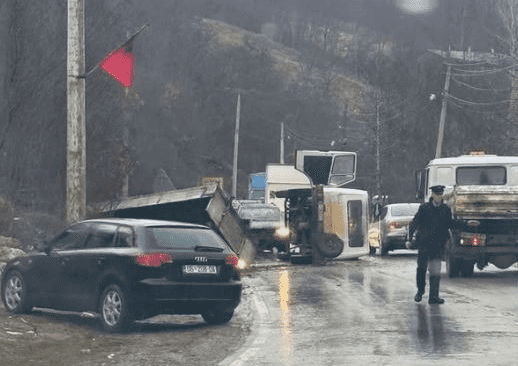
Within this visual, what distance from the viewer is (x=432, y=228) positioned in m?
15.9

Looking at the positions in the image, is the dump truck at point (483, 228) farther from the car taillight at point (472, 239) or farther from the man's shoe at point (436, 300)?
the man's shoe at point (436, 300)

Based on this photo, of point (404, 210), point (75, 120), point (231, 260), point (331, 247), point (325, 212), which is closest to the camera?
point (231, 260)

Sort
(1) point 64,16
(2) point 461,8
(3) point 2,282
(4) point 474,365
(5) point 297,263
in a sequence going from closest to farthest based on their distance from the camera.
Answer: (4) point 474,365, (3) point 2,282, (5) point 297,263, (1) point 64,16, (2) point 461,8

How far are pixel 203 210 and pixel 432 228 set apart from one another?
11.2 m

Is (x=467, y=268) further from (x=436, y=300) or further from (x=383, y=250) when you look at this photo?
(x=383, y=250)

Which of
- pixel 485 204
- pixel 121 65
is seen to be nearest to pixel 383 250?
pixel 485 204

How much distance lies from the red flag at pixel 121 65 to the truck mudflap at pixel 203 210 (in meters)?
6.90

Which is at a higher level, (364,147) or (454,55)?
(454,55)

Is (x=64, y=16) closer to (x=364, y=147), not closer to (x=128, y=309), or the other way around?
(x=128, y=309)

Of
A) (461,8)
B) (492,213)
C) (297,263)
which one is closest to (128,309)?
(492,213)

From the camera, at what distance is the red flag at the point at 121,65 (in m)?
19.3

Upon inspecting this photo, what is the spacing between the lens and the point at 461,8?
10881 cm

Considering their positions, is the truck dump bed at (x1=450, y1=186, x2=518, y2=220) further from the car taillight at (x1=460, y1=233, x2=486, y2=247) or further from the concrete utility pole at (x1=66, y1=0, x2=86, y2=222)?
the concrete utility pole at (x1=66, y1=0, x2=86, y2=222)

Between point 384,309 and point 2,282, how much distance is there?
550 centimetres
